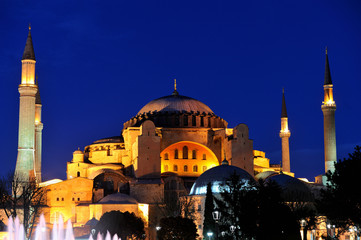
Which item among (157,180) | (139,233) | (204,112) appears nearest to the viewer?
(139,233)

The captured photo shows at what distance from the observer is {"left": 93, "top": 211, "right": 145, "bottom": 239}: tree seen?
1654 inches

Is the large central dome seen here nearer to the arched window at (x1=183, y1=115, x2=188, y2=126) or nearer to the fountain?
the arched window at (x1=183, y1=115, x2=188, y2=126)

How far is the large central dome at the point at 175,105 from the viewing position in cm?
6091

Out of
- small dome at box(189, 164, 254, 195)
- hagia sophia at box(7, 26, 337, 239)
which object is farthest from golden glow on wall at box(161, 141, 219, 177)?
small dome at box(189, 164, 254, 195)

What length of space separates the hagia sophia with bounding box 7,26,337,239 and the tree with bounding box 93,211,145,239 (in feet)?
16.4

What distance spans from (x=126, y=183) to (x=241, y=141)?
33.9ft

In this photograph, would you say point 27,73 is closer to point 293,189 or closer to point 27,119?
point 27,119

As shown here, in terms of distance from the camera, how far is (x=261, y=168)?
59875 mm

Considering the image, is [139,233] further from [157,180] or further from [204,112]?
[204,112]

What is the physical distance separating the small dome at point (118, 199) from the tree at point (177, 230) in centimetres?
971

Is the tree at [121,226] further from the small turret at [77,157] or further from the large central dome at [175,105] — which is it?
the large central dome at [175,105]

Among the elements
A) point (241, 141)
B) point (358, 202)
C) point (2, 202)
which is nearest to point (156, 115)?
point (241, 141)

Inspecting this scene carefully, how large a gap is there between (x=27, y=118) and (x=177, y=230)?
1644 cm

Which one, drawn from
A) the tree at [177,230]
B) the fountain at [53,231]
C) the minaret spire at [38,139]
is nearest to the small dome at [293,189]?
the tree at [177,230]
